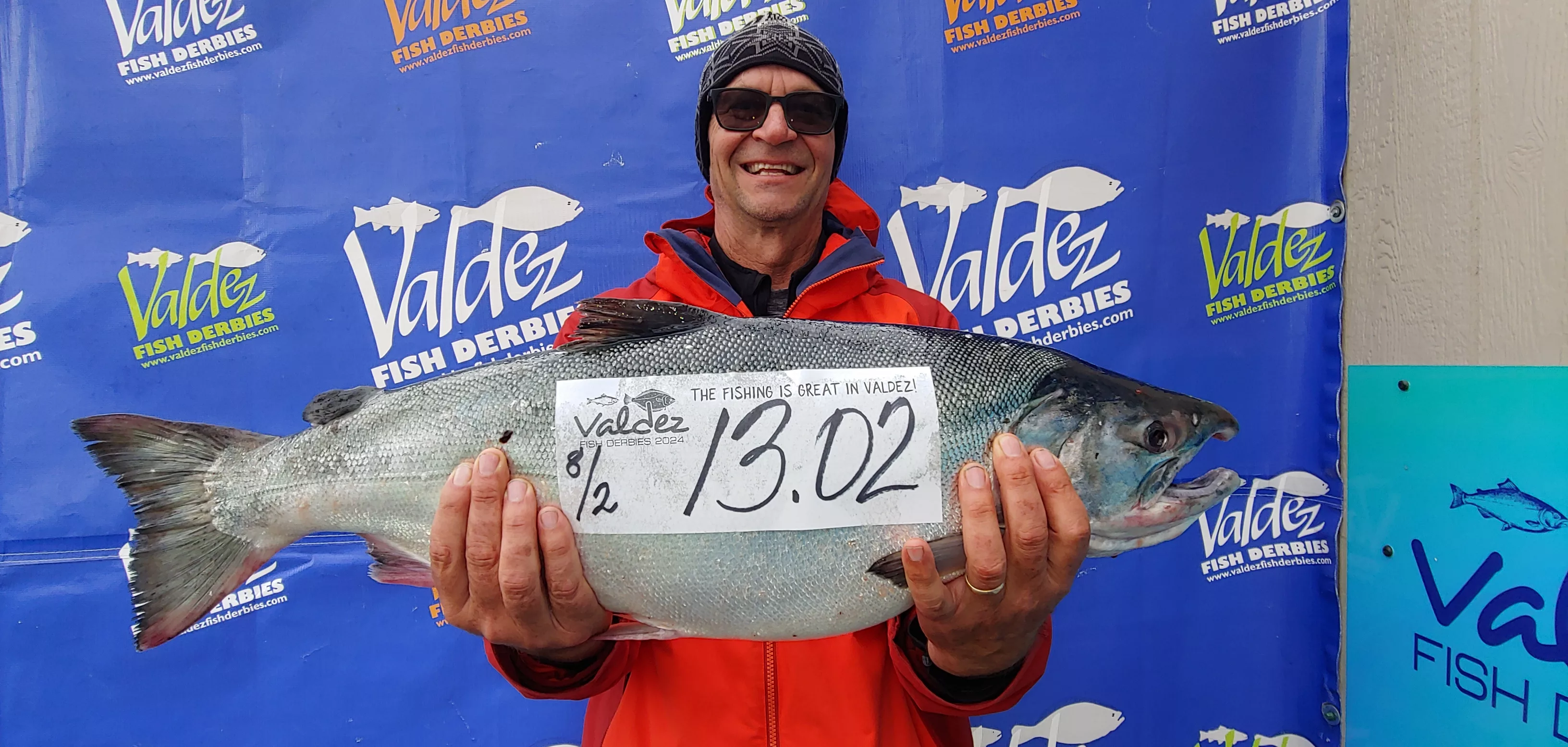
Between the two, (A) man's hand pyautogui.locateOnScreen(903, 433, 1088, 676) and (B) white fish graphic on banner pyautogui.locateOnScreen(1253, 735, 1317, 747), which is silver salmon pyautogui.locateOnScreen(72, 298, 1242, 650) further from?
(B) white fish graphic on banner pyautogui.locateOnScreen(1253, 735, 1317, 747)

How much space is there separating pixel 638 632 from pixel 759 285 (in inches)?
40.9

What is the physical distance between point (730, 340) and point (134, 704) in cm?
311

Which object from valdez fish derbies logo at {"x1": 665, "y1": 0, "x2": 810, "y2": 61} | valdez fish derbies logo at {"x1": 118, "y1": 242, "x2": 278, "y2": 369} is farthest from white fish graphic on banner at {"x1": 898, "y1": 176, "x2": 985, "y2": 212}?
valdez fish derbies logo at {"x1": 118, "y1": 242, "x2": 278, "y2": 369}

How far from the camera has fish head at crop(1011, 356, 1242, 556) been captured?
1.47m

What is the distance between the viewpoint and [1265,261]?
2.97 metres

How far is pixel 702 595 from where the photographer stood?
141 centimetres

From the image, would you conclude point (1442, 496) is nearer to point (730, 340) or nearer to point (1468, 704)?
point (1468, 704)

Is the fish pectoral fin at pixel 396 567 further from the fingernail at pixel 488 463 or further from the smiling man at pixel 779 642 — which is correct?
the fingernail at pixel 488 463

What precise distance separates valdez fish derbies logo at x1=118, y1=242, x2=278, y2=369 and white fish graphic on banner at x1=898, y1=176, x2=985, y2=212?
8.43ft

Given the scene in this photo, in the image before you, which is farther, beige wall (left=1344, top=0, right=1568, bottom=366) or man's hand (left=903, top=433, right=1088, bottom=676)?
beige wall (left=1344, top=0, right=1568, bottom=366)

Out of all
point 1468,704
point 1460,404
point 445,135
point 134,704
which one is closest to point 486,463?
point 445,135

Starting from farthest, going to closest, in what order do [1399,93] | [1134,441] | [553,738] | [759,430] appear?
1. [553,738]
2. [1399,93]
3. [1134,441]
4. [759,430]

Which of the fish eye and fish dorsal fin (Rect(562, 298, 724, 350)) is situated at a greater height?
fish dorsal fin (Rect(562, 298, 724, 350))

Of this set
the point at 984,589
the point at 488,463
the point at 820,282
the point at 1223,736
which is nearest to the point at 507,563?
the point at 488,463
